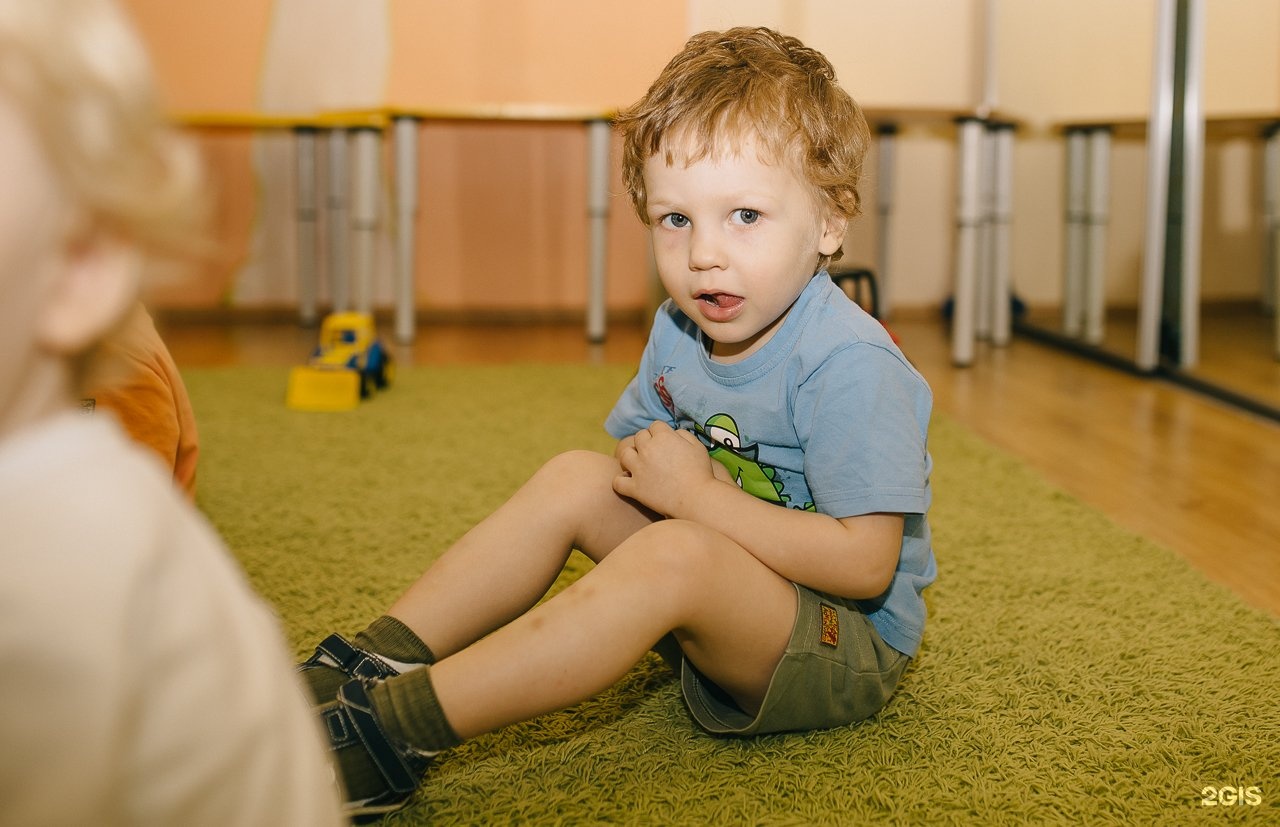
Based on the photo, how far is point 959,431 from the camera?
1.77m

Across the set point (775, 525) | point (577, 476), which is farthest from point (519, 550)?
point (775, 525)

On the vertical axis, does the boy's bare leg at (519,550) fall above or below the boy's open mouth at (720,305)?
below

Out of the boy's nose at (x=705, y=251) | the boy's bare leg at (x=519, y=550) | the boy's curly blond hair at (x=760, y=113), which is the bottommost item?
the boy's bare leg at (x=519, y=550)

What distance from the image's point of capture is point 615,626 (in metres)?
0.69

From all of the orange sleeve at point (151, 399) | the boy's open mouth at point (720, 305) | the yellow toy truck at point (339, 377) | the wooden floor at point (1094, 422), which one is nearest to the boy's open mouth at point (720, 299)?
the boy's open mouth at point (720, 305)

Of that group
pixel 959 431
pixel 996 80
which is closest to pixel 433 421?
pixel 959 431

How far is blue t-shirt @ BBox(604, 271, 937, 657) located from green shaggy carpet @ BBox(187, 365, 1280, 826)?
105mm

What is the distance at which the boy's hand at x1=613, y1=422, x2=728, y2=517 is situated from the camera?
0.80 meters

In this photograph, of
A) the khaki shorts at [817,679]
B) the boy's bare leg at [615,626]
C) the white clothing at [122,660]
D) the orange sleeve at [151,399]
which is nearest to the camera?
the white clothing at [122,660]

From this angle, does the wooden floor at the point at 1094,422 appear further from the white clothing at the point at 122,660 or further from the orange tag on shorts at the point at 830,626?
the white clothing at the point at 122,660

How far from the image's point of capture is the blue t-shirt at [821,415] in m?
0.75

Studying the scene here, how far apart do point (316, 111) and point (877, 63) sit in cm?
134

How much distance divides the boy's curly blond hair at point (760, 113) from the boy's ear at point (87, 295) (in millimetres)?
448

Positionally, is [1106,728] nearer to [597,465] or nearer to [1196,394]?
[597,465]
